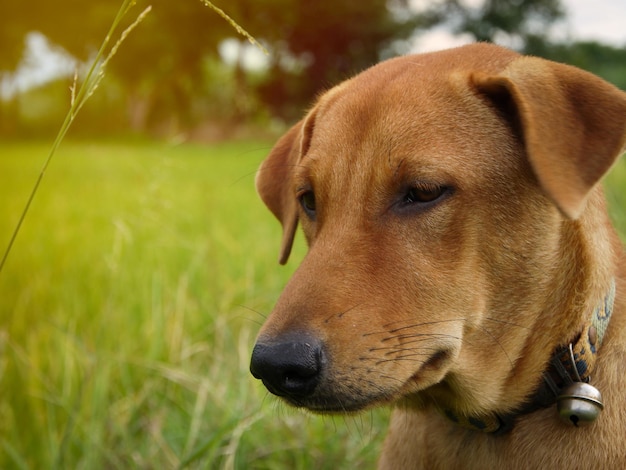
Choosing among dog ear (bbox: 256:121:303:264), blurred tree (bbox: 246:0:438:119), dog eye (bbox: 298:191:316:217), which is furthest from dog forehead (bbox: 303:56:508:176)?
blurred tree (bbox: 246:0:438:119)

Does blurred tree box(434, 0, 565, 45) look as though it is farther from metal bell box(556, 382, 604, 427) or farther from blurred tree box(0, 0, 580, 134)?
metal bell box(556, 382, 604, 427)

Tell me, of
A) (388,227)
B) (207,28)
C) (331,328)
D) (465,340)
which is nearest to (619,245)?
(465,340)

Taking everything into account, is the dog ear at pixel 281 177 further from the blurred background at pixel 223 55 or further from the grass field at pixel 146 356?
the blurred background at pixel 223 55

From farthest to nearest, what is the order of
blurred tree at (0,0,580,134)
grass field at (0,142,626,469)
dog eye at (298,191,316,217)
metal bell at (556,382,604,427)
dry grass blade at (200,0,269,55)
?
blurred tree at (0,0,580,134) → grass field at (0,142,626,469) → dog eye at (298,191,316,217) → metal bell at (556,382,604,427) → dry grass blade at (200,0,269,55)

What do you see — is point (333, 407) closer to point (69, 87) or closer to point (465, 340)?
point (465, 340)

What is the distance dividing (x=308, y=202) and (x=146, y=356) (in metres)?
2.22

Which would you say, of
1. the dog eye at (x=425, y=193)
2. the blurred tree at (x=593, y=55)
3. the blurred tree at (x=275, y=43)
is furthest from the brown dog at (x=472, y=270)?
the blurred tree at (x=275, y=43)

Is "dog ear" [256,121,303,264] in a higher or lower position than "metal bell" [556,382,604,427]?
higher

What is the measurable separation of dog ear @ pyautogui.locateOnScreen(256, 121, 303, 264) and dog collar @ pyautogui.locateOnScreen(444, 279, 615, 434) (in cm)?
133

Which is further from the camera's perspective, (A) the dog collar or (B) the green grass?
(B) the green grass

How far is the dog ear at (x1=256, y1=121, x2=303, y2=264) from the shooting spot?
362cm

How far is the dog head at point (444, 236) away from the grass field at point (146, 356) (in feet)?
2.60

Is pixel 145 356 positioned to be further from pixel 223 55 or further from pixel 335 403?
pixel 223 55

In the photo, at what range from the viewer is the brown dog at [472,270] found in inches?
97.3
